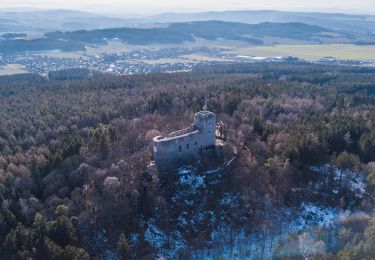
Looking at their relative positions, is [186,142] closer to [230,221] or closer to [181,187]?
[181,187]

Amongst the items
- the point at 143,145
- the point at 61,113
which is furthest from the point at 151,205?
the point at 61,113

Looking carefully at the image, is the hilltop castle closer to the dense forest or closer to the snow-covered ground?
the dense forest

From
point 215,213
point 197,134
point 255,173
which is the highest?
point 197,134

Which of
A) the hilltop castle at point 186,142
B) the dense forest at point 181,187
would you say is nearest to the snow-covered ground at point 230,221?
the dense forest at point 181,187

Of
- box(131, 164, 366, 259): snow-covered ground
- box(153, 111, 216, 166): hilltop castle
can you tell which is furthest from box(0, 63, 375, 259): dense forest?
box(153, 111, 216, 166): hilltop castle

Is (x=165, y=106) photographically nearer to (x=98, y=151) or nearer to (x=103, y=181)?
(x=98, y=151)

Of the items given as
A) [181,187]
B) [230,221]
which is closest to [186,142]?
[181,187]
